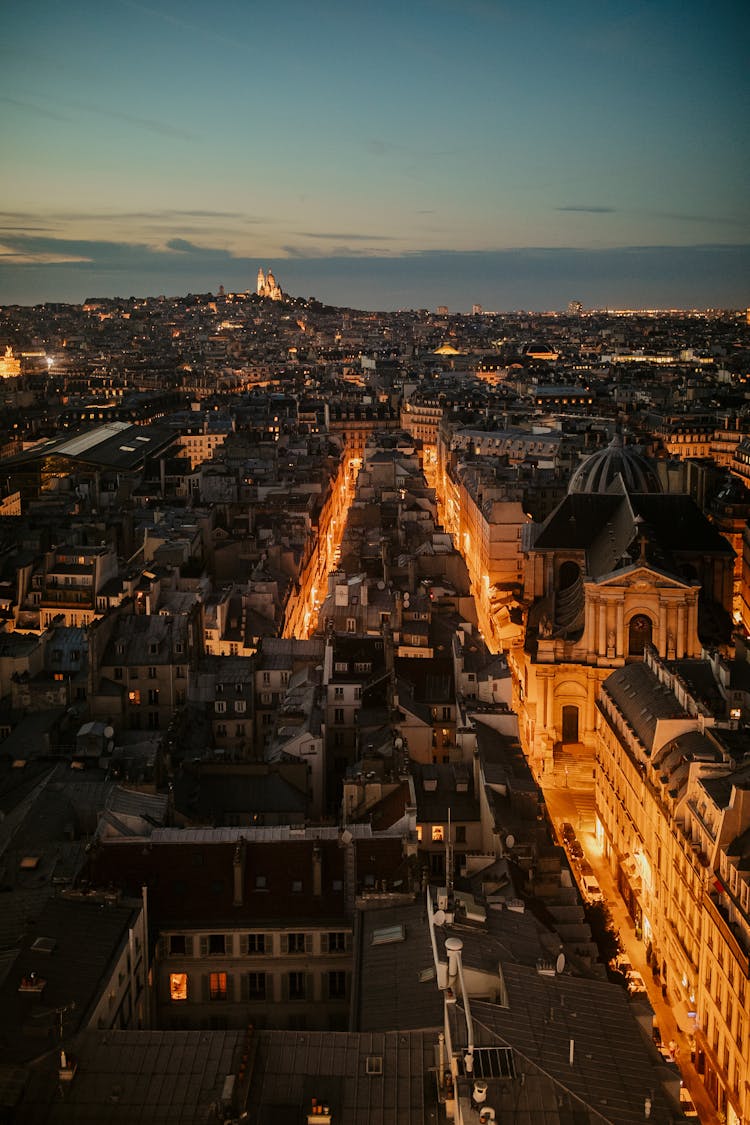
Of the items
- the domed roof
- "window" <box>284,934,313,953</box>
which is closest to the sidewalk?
"window" <box>284,934,313,953</box>

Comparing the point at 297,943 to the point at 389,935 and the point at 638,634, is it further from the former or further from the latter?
the point at 638,634

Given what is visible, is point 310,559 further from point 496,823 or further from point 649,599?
point 496,823

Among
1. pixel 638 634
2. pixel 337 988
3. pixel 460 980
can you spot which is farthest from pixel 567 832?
pixel 460 980

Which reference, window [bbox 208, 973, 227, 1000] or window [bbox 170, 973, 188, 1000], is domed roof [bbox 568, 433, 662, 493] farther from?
window [bbox 170, 973, 188, 1000]

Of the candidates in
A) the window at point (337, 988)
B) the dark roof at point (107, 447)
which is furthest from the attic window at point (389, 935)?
the dark roof at point (107, 447)

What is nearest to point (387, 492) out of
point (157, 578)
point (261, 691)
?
point (157, 578)

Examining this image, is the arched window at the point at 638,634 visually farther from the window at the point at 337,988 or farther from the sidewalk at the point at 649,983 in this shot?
the window at the point at 337,988
